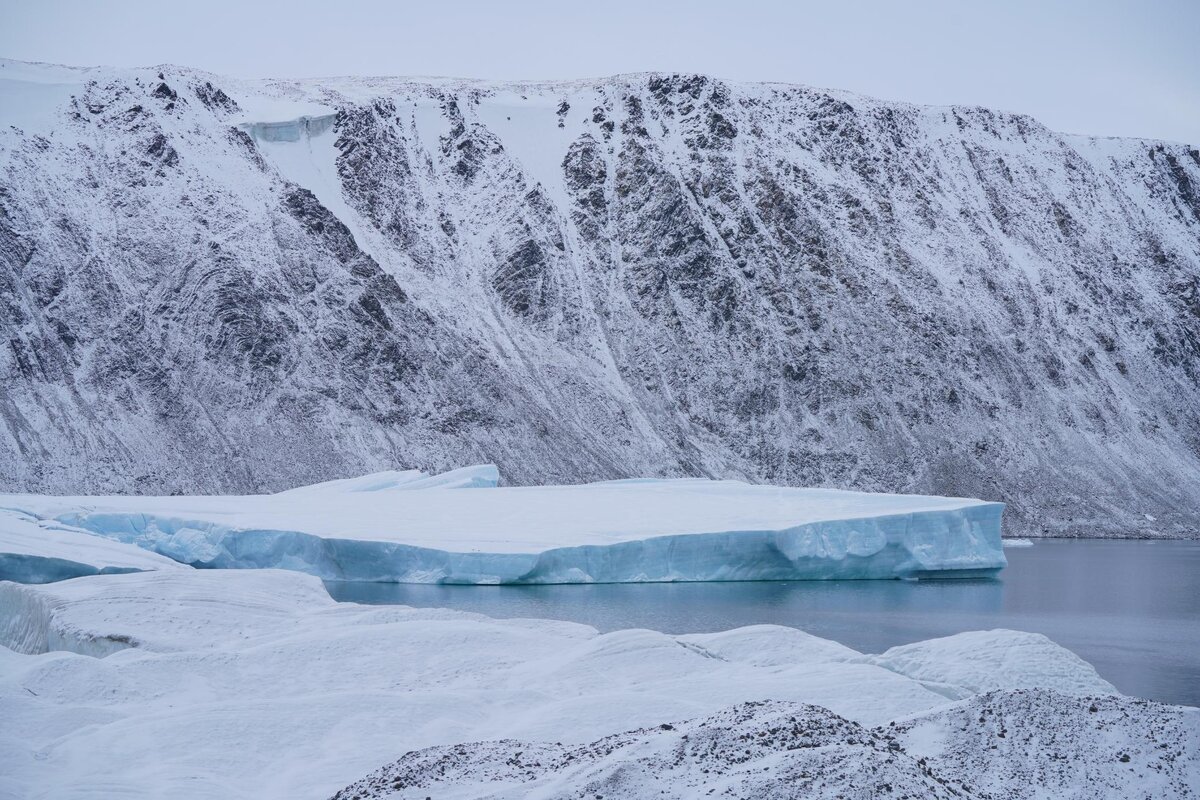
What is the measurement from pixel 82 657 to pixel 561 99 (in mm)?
56575

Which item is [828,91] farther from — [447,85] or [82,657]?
[82,657]

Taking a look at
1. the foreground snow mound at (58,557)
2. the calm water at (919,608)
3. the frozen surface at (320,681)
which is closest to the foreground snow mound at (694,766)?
the frozen surface at (320,681)

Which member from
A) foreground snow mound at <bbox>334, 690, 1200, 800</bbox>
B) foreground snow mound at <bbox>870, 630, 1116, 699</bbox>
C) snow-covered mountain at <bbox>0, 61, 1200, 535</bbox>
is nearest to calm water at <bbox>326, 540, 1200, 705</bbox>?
foreground snow mound at <bbox>870, 630, 1116, 699</bbox>

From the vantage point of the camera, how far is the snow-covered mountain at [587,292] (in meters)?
43.8

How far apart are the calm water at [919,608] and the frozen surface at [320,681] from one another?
4.68 m

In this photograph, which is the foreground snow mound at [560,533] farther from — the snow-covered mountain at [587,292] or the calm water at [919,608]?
the snow-covered mountain at [587,292]

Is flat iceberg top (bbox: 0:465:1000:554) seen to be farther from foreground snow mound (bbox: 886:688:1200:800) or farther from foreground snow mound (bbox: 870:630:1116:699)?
foreground snow mound (bbox: 886:688:1200:800)

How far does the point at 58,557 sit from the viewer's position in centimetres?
1764

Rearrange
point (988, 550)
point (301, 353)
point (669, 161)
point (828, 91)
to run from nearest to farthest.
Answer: point (988, 550) < point (301, 353) < point (669, 161) < point (828, 91)

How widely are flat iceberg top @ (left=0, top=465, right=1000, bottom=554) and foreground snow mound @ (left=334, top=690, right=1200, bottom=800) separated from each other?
51.9ft

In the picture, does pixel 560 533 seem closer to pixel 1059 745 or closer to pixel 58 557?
pixel 58 557

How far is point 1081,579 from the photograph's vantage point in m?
29.3

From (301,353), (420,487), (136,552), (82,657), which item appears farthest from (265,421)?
(82,657)

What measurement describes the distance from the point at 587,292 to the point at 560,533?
32694 millimetres
